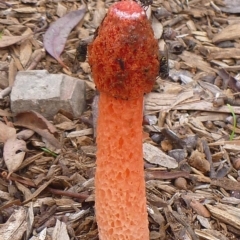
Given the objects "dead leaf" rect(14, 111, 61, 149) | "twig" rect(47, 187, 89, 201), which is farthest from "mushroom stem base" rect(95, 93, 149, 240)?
"dead leaf" rect(14, 111, 61, 149)

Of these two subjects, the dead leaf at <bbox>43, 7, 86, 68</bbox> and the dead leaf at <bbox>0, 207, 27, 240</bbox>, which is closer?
the dead leaf at <bbox>0, 207, 27, 240</bbox>

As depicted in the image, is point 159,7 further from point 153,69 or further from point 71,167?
point 153,69

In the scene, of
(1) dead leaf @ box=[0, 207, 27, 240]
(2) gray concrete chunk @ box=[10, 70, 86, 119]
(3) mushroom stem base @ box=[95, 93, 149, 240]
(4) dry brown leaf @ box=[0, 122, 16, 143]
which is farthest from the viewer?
(2) gray concrete chunk @ box=[10, 70, 86, 119]

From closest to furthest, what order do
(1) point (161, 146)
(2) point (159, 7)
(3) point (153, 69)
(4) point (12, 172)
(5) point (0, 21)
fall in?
1. (3) point (153, 69)
2. (4) point (12, 172)
3. (1) point (161, 146)
4. (5) point (0, 21)
5. (2) point (159, 7)

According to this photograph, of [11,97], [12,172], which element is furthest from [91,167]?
[11,97]

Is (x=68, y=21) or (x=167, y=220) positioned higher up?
(x=68, y=21)

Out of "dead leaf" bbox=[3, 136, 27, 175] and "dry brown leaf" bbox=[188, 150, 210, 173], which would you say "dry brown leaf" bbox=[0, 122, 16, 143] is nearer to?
"dead leaf" bbox=[3, 136, 27, 175]

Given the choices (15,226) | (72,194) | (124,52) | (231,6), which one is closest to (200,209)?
(72,194)
